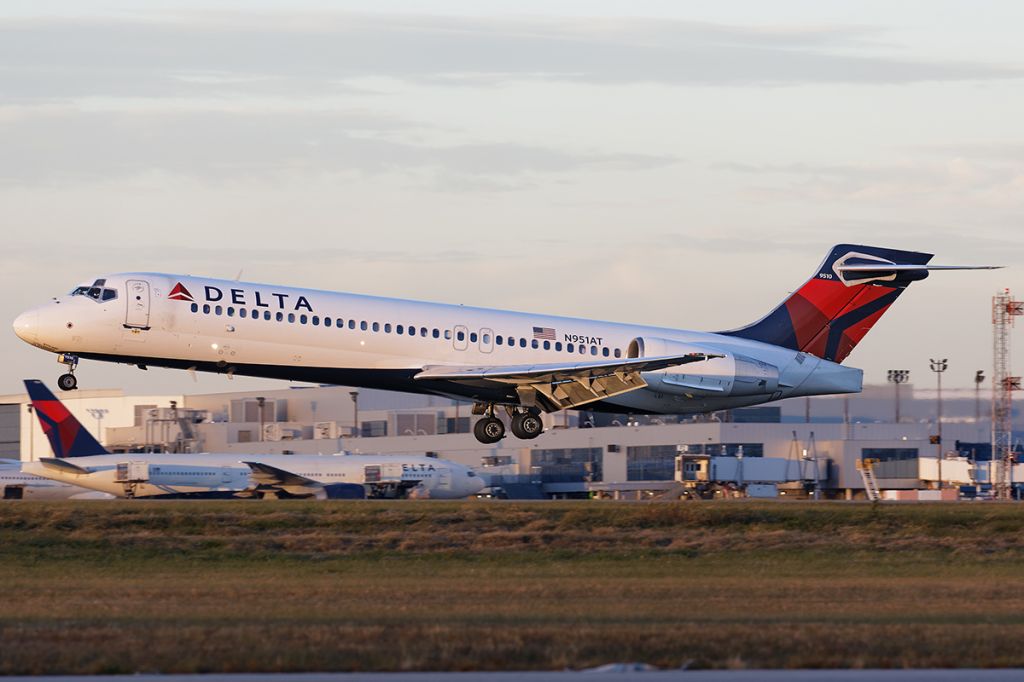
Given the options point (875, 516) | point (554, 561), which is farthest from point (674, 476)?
point (554, 561)

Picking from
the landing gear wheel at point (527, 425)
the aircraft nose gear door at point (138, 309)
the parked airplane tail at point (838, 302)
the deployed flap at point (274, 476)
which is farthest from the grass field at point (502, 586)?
the deployed flap at point (274, 476)

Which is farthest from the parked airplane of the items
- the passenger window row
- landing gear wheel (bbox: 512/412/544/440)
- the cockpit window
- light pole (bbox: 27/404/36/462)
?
light pole (bbox: 27/404/36/462)

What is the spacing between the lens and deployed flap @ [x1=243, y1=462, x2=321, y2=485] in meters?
61.8

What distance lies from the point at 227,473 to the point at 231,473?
0.20 metres

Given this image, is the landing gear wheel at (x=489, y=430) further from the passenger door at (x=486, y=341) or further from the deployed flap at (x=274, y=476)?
the deployed flap at (x=274, y=476)

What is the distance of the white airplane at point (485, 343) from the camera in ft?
122

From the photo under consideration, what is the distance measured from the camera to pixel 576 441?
313 feet

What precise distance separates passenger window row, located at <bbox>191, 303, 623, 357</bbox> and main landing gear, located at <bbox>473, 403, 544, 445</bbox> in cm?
236

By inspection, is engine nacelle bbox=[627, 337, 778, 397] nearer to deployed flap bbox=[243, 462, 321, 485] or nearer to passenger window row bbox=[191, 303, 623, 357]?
passenger window row bbox=[191, 303, 623, 357]

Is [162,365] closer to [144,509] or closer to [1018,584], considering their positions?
[144,509]

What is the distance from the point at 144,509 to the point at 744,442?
62165 millimetres

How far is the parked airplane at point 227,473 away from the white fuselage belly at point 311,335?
Result: 20247 millimetres

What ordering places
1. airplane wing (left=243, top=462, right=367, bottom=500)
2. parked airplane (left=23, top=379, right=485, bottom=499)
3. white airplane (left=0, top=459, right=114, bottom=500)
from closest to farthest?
parked airplane (left=23, top=379, right=485, bottom=499) < airplane wing (left=243, top=462, right=367, bottom=500) < white airplane (left=0, top=459, right=114, bottom=500)

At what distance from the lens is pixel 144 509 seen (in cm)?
3441
